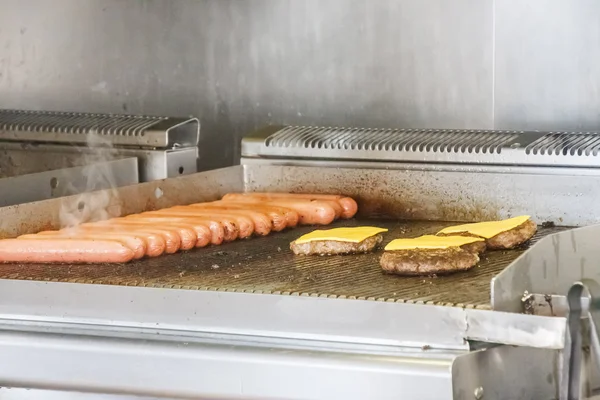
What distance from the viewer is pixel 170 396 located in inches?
98.4

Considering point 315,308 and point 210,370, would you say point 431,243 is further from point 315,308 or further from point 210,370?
point 210,370

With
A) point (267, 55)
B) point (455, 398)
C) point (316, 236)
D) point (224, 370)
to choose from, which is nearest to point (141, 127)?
point (267, 55)

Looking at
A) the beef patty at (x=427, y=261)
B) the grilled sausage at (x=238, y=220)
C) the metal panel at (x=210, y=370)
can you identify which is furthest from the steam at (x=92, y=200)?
the beef patty at (x=427, y=261)

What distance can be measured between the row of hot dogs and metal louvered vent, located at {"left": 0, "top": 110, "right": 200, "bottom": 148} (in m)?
0.52

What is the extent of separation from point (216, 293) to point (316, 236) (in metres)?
0.62

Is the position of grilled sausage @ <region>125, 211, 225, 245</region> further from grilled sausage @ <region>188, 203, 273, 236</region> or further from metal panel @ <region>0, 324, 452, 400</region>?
metal panel @ <region>0, 324, 452, 400</region>

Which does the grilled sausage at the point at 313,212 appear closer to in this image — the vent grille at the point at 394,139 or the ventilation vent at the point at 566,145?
the vent grille at the point at 394,139

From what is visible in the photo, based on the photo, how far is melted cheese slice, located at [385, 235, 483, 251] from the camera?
276 cm

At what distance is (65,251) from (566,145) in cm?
163

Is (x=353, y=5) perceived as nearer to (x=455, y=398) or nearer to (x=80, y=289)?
(x=80, y=289)

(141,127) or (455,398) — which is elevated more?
(141,127)

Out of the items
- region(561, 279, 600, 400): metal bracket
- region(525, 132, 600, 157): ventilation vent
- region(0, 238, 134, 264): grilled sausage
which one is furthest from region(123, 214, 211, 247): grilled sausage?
region(561, 279, 600, 400): metal bracket

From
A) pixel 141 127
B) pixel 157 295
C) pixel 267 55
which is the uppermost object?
pixel 267 55

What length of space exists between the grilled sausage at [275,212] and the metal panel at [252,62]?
0.89 metres
